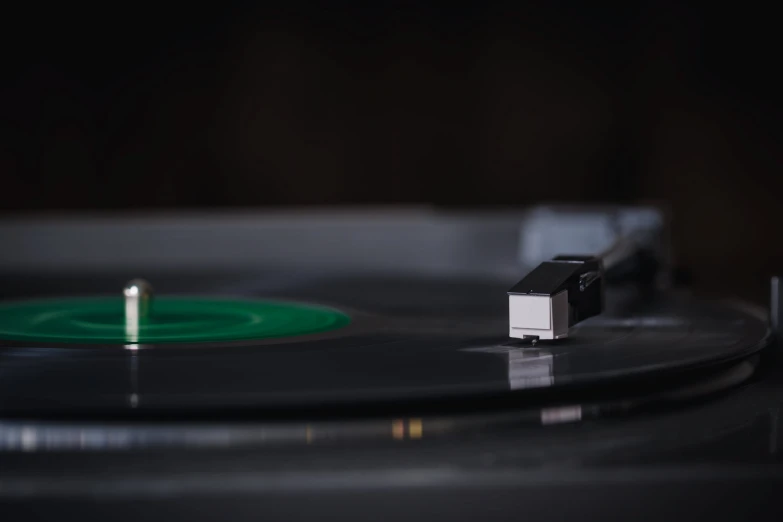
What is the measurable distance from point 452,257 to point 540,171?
0.47 metres

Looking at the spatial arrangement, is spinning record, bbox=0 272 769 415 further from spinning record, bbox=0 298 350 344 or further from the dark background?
the dark background

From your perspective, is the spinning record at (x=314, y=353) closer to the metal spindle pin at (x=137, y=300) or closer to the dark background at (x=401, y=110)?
the metal spindle pin at (x=137, y=300)

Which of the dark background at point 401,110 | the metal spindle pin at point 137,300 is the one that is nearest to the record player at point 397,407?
the metal spindle pin at point 137,300

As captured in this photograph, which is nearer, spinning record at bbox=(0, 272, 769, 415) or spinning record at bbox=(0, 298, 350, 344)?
spinning record at bbox=(0, 272, 769, 415)

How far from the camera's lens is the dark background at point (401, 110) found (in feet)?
6.20

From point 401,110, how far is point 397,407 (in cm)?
148

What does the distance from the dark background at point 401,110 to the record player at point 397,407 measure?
0.93m

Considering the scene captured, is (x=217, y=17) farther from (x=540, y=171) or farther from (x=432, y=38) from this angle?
(x=540, y=171)

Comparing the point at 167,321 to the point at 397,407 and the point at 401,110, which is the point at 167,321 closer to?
the point at 397,407

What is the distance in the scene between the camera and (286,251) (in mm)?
1621

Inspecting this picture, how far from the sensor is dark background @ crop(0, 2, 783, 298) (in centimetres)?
189

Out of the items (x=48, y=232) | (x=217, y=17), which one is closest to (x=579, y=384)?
(x=48, y=232)

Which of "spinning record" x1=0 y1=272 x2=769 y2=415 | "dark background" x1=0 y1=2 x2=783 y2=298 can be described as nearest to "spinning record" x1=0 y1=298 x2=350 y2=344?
"spinning record" x1=0 y1=272 x2=769 y2=415

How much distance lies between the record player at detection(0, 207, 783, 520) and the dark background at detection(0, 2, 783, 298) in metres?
0.93
